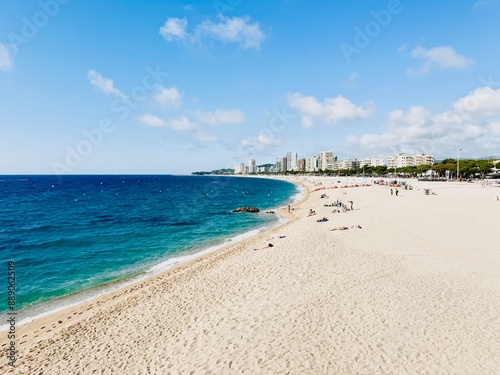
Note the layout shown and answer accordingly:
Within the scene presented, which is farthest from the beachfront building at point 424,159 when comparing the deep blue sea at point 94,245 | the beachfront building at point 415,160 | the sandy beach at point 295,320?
the sandy beach at point 295,320

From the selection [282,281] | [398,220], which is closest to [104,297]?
[282,281]

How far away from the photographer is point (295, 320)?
31.0 ft

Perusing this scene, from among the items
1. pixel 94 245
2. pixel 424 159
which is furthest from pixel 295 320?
pixel 424 159

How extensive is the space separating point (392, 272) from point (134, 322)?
11.5 metres

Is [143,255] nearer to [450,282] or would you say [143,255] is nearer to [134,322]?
[134,322]

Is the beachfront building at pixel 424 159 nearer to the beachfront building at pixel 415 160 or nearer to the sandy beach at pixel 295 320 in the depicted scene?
the beachfront building at pixel 415 160

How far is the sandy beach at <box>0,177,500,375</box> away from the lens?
7602mm

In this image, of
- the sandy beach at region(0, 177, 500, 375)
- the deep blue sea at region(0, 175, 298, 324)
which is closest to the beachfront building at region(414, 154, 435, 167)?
the deep blue sea at region(0, 175, 298, 324)

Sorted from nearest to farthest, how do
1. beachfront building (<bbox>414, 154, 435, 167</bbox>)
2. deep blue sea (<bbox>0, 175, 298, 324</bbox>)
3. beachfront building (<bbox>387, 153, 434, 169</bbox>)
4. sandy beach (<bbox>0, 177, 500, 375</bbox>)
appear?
sandy beach (<bbox>0, 177, 500, 375</bbox>) < deep blue sea (<bbox>0, 175, 298, 324</bbox>) < beachfront building (<bbox>414, 154, 435, 167</bbox>) < beachfront building (<bbox>387, 153, 434, 169</bbox>)

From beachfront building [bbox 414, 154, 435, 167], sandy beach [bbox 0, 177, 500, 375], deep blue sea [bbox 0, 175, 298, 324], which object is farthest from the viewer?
beachfront building [bbox 414, 154, 435, 167]

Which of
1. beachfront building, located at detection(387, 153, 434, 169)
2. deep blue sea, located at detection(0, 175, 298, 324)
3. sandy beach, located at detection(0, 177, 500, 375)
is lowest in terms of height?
deep blue sea, located at detection(0, 175, 298, 324)

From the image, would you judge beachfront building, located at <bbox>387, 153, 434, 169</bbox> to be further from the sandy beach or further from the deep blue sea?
the sandy beach

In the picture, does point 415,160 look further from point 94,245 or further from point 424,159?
point 94,245

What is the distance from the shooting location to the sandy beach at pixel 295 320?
7.60m
